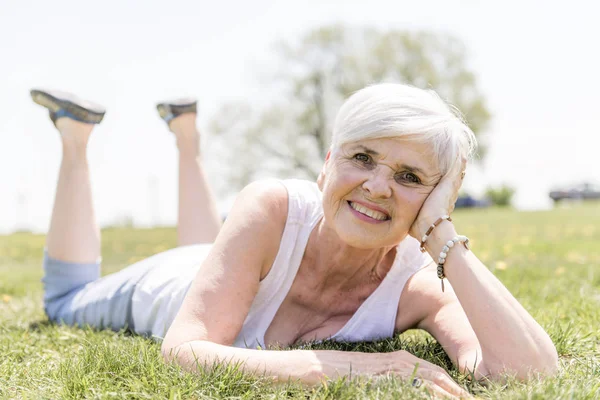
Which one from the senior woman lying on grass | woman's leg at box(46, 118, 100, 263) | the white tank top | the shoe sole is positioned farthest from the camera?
the shoe sole

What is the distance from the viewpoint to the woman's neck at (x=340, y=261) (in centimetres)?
321

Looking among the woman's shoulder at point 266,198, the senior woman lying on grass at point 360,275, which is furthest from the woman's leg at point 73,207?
the woman's shoulder at point 266,198

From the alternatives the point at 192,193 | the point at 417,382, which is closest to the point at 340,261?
the point at 417,382

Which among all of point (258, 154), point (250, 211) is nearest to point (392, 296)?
point (250, 211)

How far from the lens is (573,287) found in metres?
5.12

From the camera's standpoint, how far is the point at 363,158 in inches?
110

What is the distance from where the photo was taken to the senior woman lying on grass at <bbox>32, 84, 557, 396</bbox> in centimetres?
263

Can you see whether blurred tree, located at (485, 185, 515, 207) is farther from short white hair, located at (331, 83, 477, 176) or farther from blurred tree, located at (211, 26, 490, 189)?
short white hair, located at (331, 83, 477, 176)

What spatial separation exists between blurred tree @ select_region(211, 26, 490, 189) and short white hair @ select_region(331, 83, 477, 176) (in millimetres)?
27408

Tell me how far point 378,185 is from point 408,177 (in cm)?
20

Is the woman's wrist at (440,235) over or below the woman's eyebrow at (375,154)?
below

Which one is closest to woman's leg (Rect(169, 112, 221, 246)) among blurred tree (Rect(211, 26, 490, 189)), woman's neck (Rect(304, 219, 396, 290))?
woman's neck (Rect(304, 219, 396, 290))

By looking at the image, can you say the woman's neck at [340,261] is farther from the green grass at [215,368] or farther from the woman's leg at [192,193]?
the woman's leg at [192,193]

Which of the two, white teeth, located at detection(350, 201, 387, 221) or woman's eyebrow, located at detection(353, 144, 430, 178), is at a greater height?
woman's eyebrow, located at detection(353, 144, 430, 178)
